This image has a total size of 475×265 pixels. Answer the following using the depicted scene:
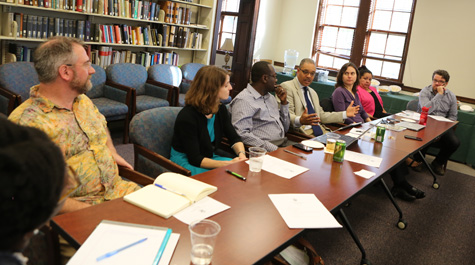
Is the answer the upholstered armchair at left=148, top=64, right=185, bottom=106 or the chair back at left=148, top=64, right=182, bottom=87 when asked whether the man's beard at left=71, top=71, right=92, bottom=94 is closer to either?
the upholstered armchair at left=148, top=64, right=185, bottom=106

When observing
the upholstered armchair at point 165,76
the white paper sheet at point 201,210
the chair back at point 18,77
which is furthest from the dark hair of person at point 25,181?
the upholstered armchair at point 165,76

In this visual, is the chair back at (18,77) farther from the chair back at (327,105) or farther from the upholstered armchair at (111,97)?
the chair back at (327,105)

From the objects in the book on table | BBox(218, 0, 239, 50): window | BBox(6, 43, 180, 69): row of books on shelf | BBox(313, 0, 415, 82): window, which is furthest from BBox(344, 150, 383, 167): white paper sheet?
BBox(218, 0, 239, 50): window

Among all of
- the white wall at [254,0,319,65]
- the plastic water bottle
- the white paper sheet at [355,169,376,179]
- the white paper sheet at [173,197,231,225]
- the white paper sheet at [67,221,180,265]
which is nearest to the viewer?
the white paper sheet at [67,221,180,265]

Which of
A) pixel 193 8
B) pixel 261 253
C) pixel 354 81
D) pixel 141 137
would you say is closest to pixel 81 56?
pixel 141 137

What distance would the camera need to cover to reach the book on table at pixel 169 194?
4.66 feet

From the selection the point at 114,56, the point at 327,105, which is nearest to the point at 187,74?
the point at 114,56

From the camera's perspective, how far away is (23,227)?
558 millimetres

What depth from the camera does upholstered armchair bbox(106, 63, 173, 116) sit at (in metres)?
4.59

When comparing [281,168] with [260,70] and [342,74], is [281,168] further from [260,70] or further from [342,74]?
[342,74]

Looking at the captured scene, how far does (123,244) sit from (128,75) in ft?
13.0

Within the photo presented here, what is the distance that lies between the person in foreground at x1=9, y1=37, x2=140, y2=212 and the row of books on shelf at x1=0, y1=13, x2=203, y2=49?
270cm

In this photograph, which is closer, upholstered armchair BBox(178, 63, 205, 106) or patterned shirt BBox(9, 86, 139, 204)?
patterned shirt BBox(9, 86, 139, 204)

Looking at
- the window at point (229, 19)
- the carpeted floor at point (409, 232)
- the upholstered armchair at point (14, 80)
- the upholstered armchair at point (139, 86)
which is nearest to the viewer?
the carpeted floor at point (409, 232)
